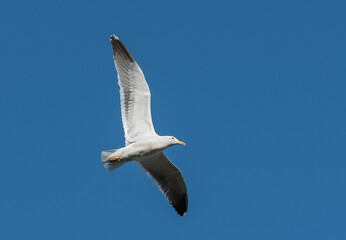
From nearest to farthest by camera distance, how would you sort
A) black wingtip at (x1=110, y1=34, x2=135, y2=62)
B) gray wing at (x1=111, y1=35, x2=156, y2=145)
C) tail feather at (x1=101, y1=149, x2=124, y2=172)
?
1. tail feather at (x1=101, y1=149, x2=124, y2=172)
2. gray wing at (x1=111, y1=35, x2=156, y2=145)
3. black wingtip at (x1=110, y1=34, x2=135, y2=62)

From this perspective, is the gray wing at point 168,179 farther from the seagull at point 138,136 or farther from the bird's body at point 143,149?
the bird's body at point 143,149

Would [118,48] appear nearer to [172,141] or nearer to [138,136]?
[138,136]

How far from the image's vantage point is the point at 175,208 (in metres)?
14.0

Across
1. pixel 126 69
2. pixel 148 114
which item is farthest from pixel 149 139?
pixel 126 69

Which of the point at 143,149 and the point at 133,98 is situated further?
the point at 133,98

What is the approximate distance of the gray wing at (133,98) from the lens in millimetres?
12836

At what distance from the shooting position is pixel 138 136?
41.8ft

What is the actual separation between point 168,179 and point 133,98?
7.21 feet

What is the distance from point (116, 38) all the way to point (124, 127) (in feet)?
6.68

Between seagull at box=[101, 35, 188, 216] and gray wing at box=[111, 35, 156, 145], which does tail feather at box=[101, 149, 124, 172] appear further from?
gray wing at box=[111, 35, 156, 145]

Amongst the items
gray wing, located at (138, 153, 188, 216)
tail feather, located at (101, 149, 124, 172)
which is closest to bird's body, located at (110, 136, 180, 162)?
tail feather, located at (101, 149, 124, 172)

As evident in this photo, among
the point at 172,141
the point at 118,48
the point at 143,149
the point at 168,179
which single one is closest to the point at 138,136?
the point at 143,149

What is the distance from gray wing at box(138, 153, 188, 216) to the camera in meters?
13.4

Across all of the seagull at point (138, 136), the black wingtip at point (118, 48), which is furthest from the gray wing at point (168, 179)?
the black wingtip at point (118, 48)
